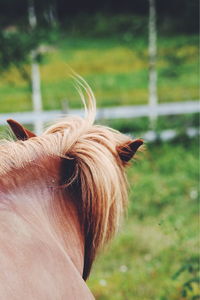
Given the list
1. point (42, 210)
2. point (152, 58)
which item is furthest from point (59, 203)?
point (152, 58)

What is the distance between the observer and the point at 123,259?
17.6ft

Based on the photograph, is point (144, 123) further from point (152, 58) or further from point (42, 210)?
point (42, 210)

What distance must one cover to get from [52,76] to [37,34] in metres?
16.0

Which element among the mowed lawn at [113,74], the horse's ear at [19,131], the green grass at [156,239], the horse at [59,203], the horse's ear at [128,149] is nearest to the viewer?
the horse at [59,203]

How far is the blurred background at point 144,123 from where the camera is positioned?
4.66 metres

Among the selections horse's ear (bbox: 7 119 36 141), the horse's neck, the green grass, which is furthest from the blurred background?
the horse's neck

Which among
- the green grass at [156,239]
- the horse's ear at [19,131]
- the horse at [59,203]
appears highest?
the horse's ear at [19,131]

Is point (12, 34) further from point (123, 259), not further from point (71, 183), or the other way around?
point (71, 183)

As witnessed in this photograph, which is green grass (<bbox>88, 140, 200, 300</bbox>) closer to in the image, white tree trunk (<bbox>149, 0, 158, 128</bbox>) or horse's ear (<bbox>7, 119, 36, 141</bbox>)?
horse's ear (<bbox>7, 119, 36, 141</bbox>)

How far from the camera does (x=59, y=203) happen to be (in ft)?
6.79

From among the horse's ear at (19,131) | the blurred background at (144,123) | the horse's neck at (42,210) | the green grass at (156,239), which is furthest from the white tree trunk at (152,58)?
the horse's neck at (42,210)

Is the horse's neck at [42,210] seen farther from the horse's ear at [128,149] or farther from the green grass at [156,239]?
the green grass at [156,239]

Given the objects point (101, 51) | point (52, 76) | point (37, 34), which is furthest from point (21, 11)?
point (101, 51)

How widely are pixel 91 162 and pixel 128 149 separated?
0.67 ft
